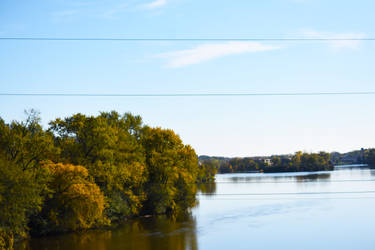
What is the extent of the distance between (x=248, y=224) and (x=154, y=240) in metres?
9.08

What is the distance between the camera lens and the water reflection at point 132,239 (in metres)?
29.1

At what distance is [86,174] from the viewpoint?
34406mm

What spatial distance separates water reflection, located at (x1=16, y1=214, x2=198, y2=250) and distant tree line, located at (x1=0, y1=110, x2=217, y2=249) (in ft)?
4.53

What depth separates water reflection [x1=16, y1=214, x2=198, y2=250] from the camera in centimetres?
2914

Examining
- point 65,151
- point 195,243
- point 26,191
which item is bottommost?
point 195,243

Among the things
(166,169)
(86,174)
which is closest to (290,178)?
(166,169)

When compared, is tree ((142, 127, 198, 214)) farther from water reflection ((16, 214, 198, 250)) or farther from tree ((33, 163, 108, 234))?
tree ((33, 163, 108, 234))

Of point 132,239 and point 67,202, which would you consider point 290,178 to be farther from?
point 67,202

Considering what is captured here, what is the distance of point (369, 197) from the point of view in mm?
51938

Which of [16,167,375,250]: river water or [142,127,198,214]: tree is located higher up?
[142,127,198,214]: tree

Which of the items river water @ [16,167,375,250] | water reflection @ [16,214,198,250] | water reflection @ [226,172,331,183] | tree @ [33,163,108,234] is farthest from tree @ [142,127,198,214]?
water reflection @ [226,172,331,183]

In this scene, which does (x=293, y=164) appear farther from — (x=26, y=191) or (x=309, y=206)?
(x=26, y=191)

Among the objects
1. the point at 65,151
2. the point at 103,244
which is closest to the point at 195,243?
the point at 103,244

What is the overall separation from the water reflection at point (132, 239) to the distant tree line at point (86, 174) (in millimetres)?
1381
